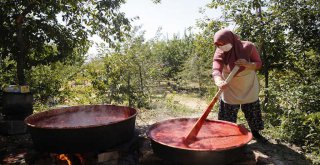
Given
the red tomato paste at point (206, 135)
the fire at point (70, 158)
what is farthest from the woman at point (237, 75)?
the fire at point (70, 158)

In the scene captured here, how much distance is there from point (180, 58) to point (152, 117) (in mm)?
11466

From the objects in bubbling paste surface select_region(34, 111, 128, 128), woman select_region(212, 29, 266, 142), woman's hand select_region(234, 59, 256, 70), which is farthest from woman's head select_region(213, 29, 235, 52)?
bubbling paste surface select_region(34, 111, 128, 128)

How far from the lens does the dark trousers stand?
3963mm

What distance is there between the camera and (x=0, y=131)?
4734 mm

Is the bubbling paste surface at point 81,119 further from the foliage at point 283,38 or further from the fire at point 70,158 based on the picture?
the foliage at point 283,38

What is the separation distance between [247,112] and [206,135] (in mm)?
1074

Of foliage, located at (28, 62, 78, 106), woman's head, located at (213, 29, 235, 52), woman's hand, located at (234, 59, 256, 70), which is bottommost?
foliage, located at (28, 62, 78, 106)

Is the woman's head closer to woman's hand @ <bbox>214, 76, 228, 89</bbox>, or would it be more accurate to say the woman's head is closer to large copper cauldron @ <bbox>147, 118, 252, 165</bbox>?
woman's hand @ <bbox>214, 76, 228, 89</bbox>

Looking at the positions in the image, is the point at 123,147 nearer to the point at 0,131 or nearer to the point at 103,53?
the point at 0,131

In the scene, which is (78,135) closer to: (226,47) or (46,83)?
(226,47)

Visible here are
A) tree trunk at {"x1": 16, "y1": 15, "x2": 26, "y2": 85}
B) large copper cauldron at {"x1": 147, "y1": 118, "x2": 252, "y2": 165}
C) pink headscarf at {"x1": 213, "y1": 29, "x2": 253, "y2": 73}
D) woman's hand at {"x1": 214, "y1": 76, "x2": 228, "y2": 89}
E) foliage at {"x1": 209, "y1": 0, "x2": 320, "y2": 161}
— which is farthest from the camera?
foliage at {"x1": 209, "y1": 0, "x2": 320, "y2": 161}

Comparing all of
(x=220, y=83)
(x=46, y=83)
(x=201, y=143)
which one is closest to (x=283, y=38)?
(x=220, y=83)

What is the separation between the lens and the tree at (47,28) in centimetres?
494

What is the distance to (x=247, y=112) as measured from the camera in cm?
405
